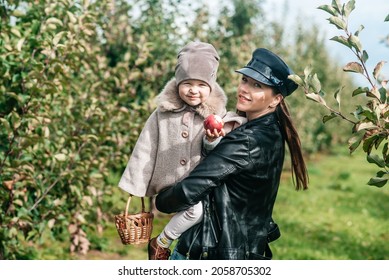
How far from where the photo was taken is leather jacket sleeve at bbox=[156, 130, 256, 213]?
90.4 inches

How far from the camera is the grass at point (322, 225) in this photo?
648cm

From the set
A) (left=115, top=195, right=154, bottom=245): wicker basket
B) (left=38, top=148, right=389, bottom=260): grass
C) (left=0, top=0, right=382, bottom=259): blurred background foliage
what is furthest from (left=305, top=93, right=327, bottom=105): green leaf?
(left=38, top=148, right=389, bottom=260): grass

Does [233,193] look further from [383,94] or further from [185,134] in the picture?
[383,94]

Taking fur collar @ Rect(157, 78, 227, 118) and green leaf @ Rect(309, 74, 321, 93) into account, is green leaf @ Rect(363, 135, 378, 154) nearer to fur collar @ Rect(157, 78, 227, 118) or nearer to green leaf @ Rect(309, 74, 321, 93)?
green leaf @ Rect(309, 74, 321, 93)

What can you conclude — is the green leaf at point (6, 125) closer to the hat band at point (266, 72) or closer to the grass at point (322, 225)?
the grass at point (322, 225)

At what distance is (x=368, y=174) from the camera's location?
14609 mm

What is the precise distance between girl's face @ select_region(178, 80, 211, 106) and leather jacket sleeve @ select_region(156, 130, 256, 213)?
0.22m

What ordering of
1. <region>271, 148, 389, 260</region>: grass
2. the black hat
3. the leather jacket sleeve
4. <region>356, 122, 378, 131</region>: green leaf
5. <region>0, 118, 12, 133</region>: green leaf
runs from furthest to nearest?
1. <region>271, 148, 389, 260</region>: grass
2. <region>0, 118, 12, 133</region>: green leaf
3. the black hat
4. the leather jacket sleeve
5. <region>356, 122, 378, 131</region>: green leaf

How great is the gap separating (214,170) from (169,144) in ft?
0.97

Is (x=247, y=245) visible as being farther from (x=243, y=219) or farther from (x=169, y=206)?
(x=169, y=206)

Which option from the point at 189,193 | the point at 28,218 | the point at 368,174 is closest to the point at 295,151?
the point at 189,193

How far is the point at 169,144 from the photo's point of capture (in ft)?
8.24

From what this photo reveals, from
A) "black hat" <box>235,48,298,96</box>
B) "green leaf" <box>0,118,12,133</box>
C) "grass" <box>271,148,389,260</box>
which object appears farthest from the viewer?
"grass" <box>271,148,389,260</box>

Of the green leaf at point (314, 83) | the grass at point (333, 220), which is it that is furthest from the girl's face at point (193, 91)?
the grass at point (333, 220)
